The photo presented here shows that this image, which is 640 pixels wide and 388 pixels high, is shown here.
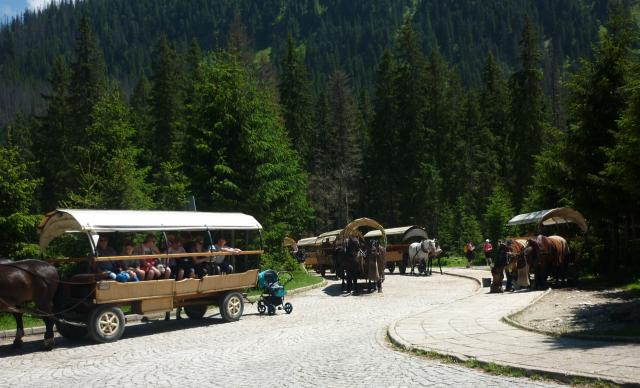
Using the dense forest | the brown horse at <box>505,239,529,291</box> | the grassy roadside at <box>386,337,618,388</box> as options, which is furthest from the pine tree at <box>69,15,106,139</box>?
the grassy roadside at <box>386,337,618,388</box>

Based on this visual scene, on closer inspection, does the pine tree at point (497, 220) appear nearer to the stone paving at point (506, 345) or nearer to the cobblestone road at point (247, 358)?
the cobblestone road at point (247, 358)

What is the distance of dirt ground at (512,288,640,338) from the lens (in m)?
12.3

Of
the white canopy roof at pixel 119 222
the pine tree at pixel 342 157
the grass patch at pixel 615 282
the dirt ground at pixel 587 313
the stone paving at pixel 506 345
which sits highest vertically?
the pine tree at pixel 342 157

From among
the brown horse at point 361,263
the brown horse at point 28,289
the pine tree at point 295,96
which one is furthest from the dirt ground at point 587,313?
the pine tree at point 295,96

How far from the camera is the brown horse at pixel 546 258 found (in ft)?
70.5

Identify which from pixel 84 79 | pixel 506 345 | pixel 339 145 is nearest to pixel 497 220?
pixel 339 145

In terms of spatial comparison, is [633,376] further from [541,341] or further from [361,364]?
[361,364]

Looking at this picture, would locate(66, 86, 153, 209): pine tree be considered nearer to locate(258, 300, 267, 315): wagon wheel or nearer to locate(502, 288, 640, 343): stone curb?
locate(258, 300, 267, 315): wagon wheel

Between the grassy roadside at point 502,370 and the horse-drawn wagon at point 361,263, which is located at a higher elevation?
the horse-drawn wagon at point 361,263

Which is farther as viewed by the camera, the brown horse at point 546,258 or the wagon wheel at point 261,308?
the brown horse at point 546,258

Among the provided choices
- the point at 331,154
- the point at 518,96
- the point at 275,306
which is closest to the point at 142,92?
the point at 331,154

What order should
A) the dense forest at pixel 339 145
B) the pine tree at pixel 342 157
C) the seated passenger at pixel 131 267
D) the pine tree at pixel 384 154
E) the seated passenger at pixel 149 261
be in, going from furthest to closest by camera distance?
the pine tree at pixel 342 157 < the pine tree at pixel 384 154 < the dense forest at pixel 339 145 < the seated passenger at pixel 149 261 < the seated passenger at pixel 131 267

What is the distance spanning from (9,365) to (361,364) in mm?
6270

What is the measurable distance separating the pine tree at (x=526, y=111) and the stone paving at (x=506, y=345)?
44110 mm
